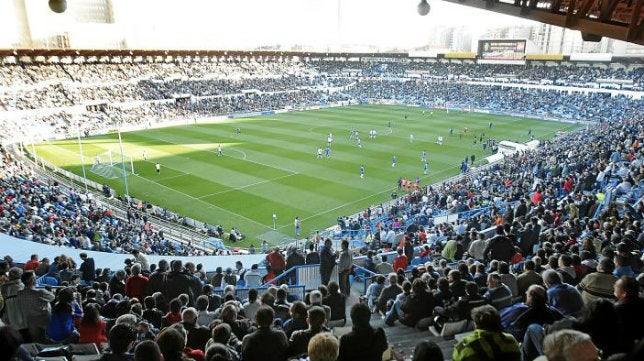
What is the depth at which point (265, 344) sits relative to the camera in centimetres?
440

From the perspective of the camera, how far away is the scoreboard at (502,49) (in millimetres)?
70875

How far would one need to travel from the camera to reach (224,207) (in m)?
27.6

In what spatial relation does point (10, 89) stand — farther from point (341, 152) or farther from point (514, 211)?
point (514, 211)

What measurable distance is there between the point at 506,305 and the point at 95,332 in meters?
5.12

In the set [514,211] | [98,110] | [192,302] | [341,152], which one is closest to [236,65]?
[98,110]

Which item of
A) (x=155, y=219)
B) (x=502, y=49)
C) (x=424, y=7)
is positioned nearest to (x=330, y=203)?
(x=155, y=219)

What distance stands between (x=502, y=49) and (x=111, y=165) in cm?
6094

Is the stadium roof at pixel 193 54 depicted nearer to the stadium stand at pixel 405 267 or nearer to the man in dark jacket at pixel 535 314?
the stadium stand at pixel 405 267

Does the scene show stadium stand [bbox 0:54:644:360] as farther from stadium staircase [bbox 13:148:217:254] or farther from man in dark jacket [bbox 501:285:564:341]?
stadium staircase [bbox 13:148:217:254]

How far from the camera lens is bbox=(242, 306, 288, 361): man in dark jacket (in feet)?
14.3

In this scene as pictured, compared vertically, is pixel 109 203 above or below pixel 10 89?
below

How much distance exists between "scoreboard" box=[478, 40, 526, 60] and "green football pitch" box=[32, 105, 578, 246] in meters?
18.5

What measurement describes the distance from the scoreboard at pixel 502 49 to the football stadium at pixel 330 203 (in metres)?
0.40

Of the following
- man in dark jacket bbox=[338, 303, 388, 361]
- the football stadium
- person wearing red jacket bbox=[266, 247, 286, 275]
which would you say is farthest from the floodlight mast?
person wearing red jacket bbox=[266, 247, 286, 275]
